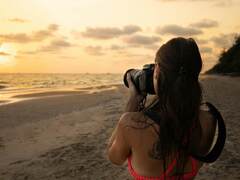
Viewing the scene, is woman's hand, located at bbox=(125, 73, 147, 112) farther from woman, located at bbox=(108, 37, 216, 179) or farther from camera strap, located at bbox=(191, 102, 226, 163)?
camera strap, located at bbox=(191, 102, 226, 163)

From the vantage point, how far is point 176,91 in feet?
5.02

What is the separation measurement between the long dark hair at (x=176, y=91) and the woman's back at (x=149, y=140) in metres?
0.04

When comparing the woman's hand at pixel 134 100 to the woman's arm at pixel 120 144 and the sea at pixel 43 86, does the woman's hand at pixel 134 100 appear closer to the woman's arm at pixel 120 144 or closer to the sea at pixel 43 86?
the woman's arm at pixel 120 144

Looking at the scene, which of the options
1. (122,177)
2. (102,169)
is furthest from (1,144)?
(122,177)

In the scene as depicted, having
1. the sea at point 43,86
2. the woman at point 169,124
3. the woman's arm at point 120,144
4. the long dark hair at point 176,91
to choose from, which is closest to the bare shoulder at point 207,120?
the woman at point 169,124

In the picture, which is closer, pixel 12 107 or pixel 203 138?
pixel 203 138

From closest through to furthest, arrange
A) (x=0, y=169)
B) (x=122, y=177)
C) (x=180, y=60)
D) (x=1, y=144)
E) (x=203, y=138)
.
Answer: (x=180, y=60) → (x=203, y=138) → (x=122, y=177) → (x=0, y=169) → (x=1, y=144)

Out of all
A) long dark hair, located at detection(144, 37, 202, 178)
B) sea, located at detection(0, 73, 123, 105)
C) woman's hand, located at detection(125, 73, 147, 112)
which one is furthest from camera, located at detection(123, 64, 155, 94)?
sea, located at detection(0, 73, 123, 105)

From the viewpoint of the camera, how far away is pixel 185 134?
63.7 inches

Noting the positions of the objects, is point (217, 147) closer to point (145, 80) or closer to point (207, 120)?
point (207, 120)

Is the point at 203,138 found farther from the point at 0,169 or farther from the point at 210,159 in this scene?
the point at 0,169

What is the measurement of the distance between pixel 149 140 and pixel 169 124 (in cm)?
13

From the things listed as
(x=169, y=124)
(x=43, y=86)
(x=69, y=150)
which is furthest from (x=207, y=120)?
(x=43, y=86)

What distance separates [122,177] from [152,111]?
3.80 meters
